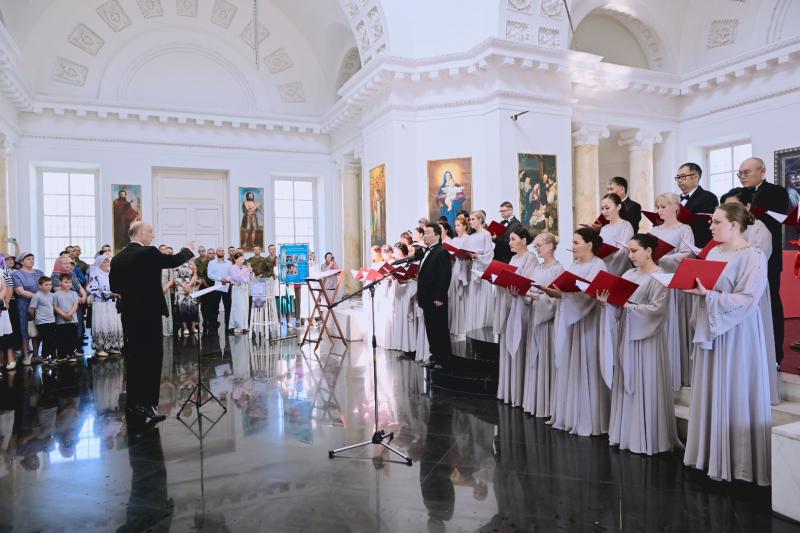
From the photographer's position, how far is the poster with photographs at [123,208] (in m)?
15.7

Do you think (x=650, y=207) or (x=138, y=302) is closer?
(x=138, y=302)

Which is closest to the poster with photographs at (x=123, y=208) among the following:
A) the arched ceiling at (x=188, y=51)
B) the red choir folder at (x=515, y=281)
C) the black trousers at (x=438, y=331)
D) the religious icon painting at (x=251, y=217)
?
the arched ceiling at (x=188, y=51)

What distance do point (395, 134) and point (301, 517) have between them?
10.6 m

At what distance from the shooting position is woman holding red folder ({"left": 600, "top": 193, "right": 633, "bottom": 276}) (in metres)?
5.73

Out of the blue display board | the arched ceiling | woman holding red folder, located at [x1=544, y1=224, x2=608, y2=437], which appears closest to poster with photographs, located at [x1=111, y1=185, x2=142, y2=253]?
the arched ceiling

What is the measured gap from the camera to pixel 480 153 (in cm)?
1264

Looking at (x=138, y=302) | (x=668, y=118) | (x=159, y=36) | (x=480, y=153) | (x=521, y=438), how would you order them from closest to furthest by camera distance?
(x=521, y=438)
(x=138, y=302)
(x=480, y=153)
(x=668, y=118)
(x=159, y=36)

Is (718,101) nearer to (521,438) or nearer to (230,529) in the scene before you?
(521,438)

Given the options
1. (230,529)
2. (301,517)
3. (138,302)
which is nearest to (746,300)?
(301,517)

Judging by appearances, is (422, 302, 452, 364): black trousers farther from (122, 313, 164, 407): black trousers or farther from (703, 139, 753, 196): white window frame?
(703, 139, 753, 196): white window frame

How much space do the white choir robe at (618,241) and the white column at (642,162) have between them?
9.90 metres

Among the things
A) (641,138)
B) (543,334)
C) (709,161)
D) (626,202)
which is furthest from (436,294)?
(709,161)

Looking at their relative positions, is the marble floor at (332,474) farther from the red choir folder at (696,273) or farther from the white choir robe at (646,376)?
the red choir folder at (696,273)

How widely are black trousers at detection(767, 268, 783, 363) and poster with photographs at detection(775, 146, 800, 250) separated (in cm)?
848
